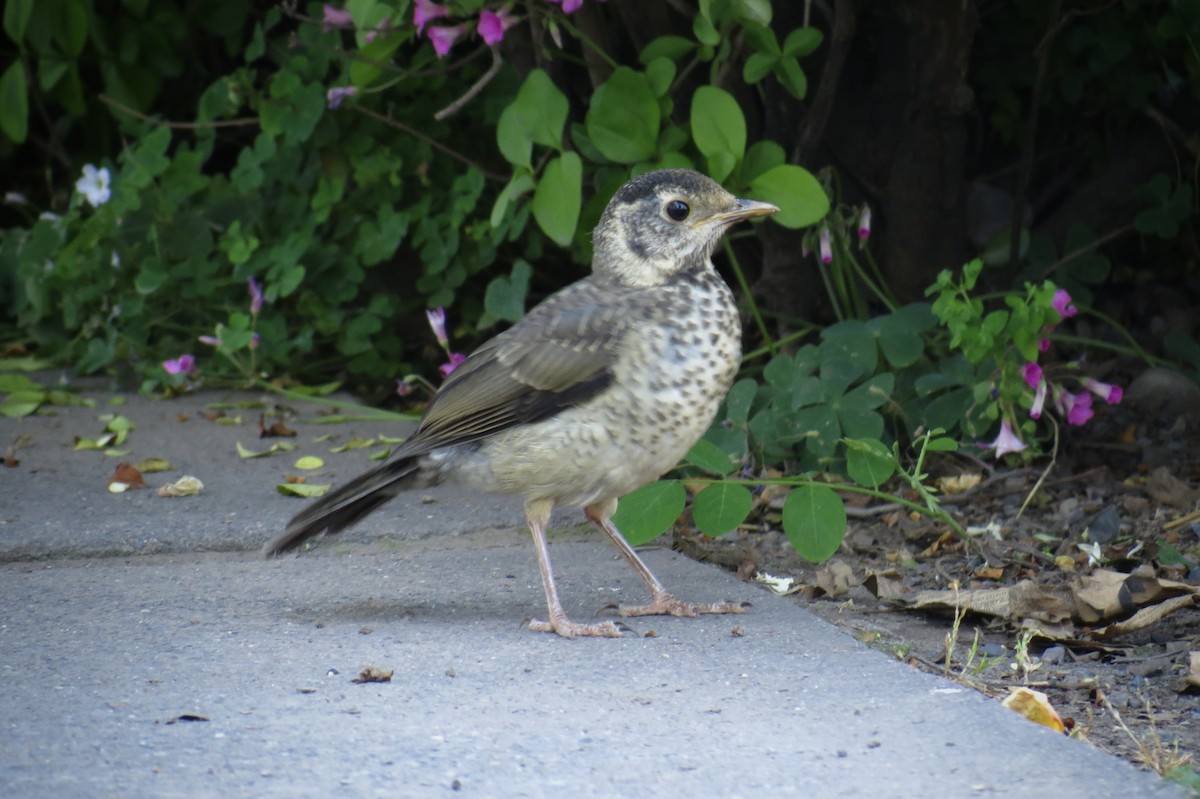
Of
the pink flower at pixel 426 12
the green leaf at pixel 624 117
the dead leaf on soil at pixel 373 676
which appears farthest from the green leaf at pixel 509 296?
the dead leaf on soil at pixel 373 676

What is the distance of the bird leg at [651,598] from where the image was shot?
3936 millimetres

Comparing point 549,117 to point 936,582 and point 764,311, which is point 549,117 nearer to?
point 764,311

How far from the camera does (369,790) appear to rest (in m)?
2.70

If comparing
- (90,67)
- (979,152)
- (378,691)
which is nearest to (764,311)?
(979,152)

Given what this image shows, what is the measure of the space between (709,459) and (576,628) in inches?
29.1

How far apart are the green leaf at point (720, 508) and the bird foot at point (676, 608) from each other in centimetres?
21

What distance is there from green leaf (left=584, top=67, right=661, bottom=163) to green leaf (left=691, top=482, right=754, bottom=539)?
131 cm

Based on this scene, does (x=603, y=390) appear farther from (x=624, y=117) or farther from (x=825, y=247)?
(x=825, y=247)

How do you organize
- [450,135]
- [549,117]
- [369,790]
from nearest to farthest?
[369,790]
[549,117]
[450,135]

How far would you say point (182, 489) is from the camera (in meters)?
5.02

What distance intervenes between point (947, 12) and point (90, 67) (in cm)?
429

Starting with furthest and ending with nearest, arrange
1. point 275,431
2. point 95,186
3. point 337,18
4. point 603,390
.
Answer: point 95,186 → point 275,431 → point 337,18 → point 603,390

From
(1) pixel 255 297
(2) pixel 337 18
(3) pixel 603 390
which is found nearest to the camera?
(3) pixel 603 390

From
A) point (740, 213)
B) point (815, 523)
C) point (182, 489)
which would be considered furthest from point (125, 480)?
point (815, 523)
